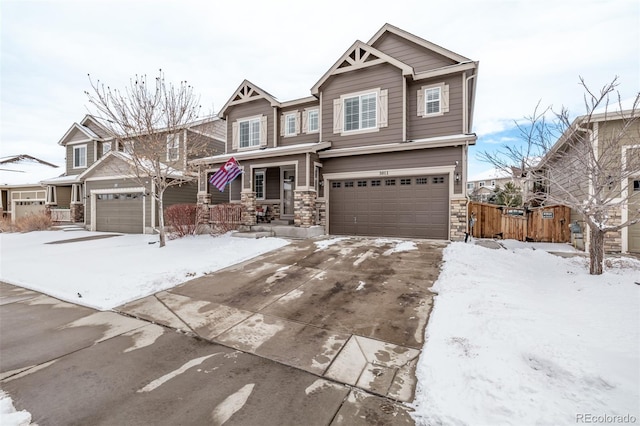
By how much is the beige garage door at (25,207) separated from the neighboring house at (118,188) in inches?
106

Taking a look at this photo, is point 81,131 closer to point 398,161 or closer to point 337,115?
point 337,115

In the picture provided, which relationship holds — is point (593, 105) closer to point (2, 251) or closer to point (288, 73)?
point (2, 251)

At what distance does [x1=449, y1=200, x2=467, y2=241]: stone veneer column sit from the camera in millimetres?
9922

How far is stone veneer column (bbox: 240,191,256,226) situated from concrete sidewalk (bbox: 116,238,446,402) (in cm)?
474

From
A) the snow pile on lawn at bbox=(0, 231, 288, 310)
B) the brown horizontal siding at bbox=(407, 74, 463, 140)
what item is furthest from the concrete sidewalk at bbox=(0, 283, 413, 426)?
the brown horizontal siding at bbox=(407, 74, 463, 140)

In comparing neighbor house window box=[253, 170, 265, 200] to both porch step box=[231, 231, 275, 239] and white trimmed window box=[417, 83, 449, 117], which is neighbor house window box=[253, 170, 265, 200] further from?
white trimmed window box=[417, 83, 449, 117]

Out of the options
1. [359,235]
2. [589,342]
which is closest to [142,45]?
[359,235]

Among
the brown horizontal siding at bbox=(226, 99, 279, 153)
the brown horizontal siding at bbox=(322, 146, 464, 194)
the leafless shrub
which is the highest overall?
the brown horizontal siding at bbox=(226, 99, 279, 153)

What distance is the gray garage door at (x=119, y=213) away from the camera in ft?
49.3

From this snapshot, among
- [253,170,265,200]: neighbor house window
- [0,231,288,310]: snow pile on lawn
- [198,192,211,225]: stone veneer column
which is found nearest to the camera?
[0,231,288,310]: snow pile on lawn

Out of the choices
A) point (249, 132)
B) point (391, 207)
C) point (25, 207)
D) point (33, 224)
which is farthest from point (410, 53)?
point (25, 207)

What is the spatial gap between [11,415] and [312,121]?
13.3 m

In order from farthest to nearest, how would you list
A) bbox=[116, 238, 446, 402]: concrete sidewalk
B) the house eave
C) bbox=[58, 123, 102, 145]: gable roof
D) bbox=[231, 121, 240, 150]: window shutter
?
1. bbox=[58, 123, 102, 145]: gable roof
2. bbox=[231, 121, 240, 150]: window shutter
3. the house eave
4. bbox=[116, 238, 446, 402]: concrete sidewalk

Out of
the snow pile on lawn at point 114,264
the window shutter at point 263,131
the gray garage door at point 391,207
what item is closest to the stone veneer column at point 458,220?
the gray garage door at point 391,207
